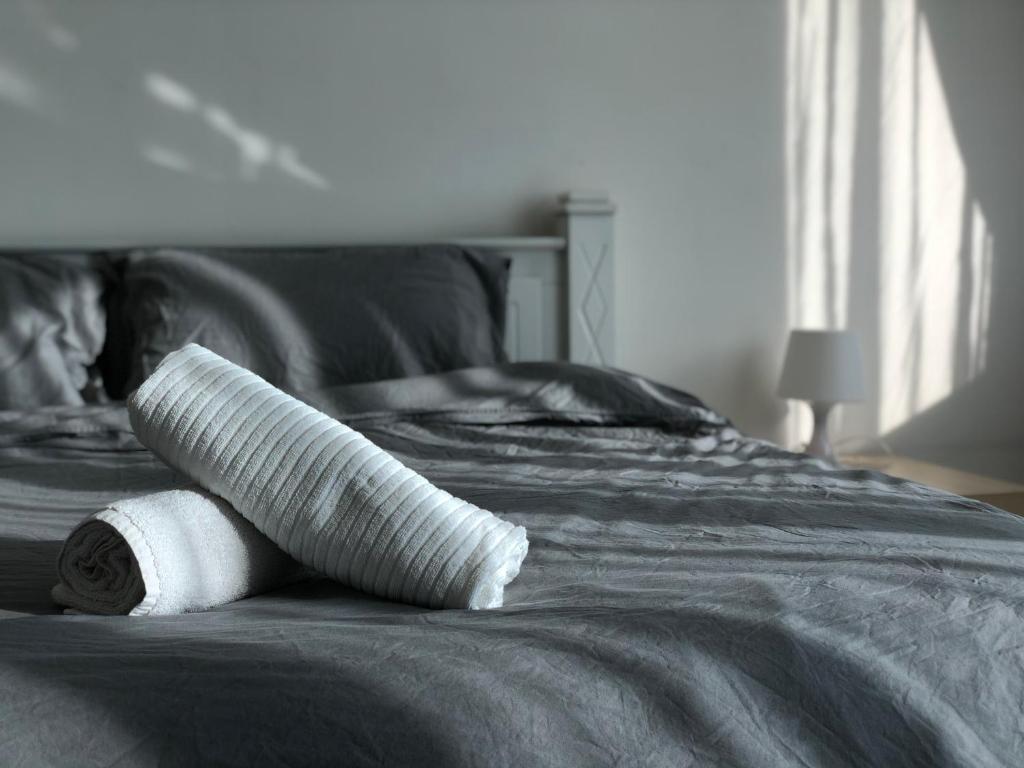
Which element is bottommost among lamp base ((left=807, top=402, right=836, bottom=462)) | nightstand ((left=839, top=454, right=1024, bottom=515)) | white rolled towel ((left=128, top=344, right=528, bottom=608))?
nightstand ((left=839, top=454, right=1024, bottom=515))

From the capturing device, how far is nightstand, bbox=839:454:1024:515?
244 cm

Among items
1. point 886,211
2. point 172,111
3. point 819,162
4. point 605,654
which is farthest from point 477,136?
point 605,654

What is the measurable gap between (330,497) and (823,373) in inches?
82.6

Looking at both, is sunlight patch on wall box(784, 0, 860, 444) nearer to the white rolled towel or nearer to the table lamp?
the table lamp

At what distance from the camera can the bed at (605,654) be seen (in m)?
0.70

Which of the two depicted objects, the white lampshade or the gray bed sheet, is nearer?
the gray bed sheet

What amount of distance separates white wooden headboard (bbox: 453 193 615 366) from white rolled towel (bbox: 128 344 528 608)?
69.9 inches

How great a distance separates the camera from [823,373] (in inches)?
111

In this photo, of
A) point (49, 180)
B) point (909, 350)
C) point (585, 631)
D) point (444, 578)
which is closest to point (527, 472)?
point (444, 578)

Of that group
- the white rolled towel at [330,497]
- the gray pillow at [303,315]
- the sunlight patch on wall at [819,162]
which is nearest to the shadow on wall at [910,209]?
the sunlight patch on wall at [819,162]

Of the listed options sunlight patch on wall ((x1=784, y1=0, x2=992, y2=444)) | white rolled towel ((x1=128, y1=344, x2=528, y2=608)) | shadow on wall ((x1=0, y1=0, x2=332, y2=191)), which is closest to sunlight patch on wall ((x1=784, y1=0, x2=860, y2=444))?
sunlight patch on wall ((x1=784, y1=0, x2=992, y2=444))

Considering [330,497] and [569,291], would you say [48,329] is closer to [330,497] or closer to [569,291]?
[569,291]

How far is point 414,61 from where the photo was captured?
2832mm

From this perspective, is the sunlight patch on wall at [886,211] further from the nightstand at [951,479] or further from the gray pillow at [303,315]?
the gray pillow at [303,315]
